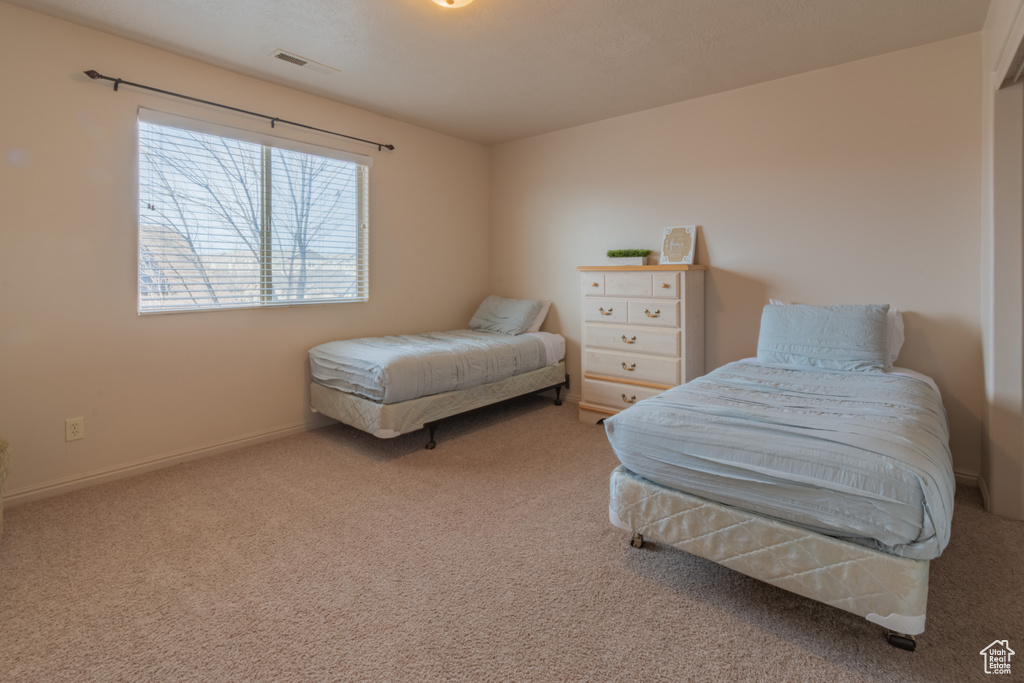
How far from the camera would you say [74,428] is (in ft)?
8.75

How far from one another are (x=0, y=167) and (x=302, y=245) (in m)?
1.54

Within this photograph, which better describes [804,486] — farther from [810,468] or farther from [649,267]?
[649,267]

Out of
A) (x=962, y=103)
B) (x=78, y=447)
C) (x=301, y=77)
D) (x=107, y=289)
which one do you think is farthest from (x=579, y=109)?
(x=78, y=447)

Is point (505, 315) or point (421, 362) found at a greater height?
point (505, 315)

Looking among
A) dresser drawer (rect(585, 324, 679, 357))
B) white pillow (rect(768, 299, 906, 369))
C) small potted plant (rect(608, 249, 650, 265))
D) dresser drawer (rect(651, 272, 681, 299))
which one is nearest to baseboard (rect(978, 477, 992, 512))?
white pillow (rect(768, 299, 906, 369))

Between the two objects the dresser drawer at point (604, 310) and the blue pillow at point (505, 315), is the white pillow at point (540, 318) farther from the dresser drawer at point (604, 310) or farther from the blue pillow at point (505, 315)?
the dresser drawer at point (604, 310)

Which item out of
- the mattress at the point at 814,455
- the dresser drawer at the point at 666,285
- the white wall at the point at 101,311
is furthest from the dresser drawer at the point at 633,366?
the white wall at the point at 101,311

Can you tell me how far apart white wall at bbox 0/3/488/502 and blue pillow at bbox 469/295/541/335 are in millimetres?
1467

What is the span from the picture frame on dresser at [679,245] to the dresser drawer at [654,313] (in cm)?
36

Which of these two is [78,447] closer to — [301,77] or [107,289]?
[107,289]

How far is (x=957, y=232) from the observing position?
2734 millimetres

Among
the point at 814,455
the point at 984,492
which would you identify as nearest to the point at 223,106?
the point at 814,455

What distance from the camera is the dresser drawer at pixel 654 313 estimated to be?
3367mm

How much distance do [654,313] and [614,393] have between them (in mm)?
675
